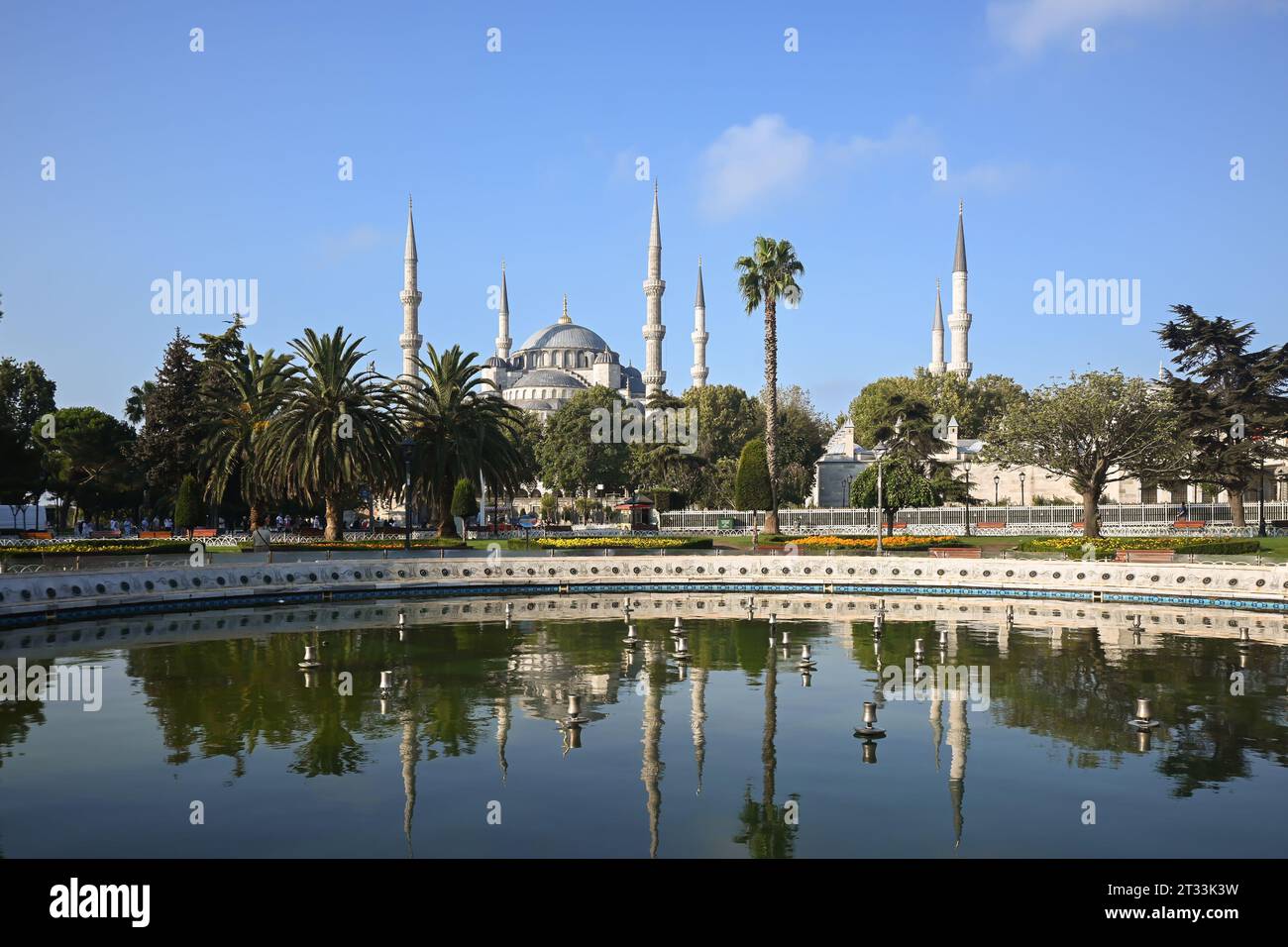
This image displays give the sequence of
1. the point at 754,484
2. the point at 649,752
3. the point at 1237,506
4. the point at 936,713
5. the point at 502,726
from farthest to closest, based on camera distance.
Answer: the point at 1237,506 < the point at 754,484 < the point at 936,713 < the point at 502,726 < the point at 649,752

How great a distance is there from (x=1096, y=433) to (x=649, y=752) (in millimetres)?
38874

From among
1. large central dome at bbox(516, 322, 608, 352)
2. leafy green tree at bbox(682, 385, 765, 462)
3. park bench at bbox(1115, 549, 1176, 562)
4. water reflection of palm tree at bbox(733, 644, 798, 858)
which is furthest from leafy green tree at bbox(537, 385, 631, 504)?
large central dome at bbox(516, 322, 608, 352)

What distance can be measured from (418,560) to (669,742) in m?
21.7

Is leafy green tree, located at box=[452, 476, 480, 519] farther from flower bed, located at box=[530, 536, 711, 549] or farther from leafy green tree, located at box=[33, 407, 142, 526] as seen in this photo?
leafy green tree, located at box=[33, 407, 142, 526]

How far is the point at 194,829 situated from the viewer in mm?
10969

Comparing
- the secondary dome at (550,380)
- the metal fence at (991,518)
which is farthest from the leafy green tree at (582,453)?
the secondary dome at (550,380)

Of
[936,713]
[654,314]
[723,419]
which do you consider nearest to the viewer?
[936,713]

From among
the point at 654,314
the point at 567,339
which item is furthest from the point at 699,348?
the point at 567,339

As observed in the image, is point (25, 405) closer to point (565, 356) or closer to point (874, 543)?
point (874, 543)

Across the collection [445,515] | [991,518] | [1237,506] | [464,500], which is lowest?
[991,518]

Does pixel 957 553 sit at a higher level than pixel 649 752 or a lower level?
higher

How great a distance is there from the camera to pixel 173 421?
55.0 m
